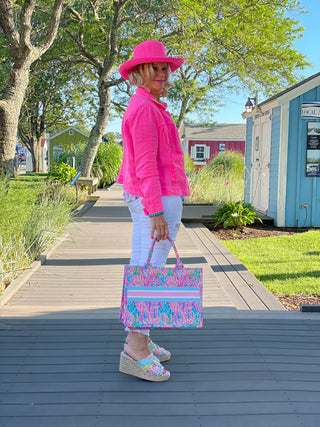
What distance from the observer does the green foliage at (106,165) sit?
2056cm

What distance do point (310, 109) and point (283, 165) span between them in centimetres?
114

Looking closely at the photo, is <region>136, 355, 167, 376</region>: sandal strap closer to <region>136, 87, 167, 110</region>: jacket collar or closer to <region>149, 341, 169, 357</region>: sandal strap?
<region>149, 341, 169, 357</region>: sandal strap

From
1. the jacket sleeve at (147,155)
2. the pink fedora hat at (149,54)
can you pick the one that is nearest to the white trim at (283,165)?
the pink fedora hat at (149,54)

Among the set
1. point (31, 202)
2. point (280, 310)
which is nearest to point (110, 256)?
point (31, 202)

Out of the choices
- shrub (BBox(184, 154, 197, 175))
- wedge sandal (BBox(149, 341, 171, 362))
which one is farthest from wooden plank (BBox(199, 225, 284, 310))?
shrub (BBox(184, 154, 197, 175))

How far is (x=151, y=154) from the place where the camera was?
2590mm

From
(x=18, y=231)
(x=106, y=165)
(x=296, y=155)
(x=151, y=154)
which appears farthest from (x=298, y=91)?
(x=106, y=165)

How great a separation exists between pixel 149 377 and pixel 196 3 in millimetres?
10812

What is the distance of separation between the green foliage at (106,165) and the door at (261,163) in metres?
9.63

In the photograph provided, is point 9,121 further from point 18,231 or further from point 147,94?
point 147,94

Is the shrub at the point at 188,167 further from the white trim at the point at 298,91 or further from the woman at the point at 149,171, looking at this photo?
the woman at the point at 149,171

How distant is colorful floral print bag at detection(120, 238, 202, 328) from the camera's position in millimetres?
2639

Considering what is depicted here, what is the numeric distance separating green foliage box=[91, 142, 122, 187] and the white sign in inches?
473

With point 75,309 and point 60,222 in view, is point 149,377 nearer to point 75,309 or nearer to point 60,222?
point 75,309
